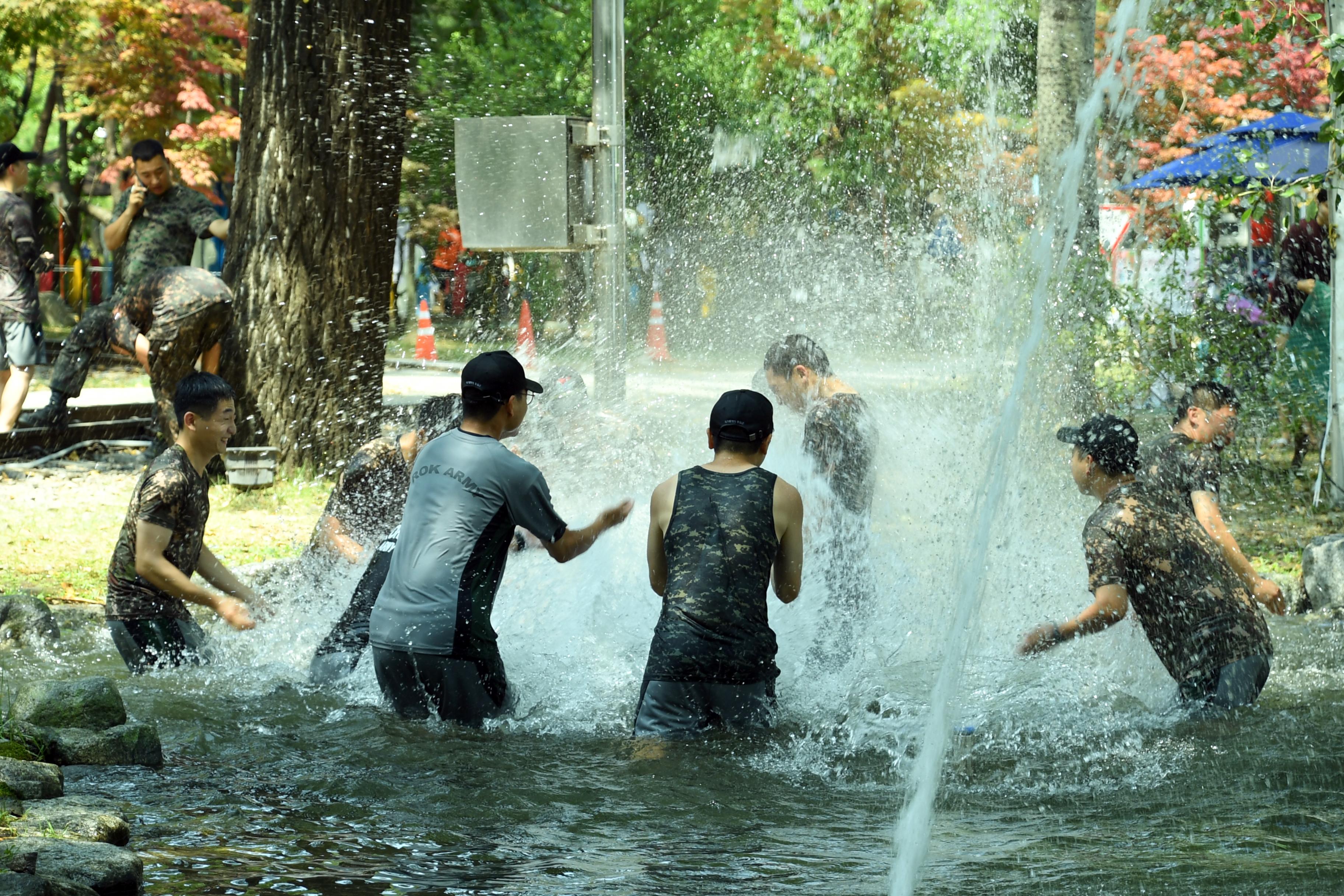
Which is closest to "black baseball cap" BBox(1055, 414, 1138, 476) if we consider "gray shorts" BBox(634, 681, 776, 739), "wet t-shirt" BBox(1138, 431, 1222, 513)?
"wet t-shirt" BBox(1138, 431, 1222, 513)

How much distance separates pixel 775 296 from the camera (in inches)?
742

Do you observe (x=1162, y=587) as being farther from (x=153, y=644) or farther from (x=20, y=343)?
(x=20, y=343)

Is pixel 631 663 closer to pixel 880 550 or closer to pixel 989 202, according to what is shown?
pixel 880 550

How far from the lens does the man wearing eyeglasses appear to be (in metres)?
6.12

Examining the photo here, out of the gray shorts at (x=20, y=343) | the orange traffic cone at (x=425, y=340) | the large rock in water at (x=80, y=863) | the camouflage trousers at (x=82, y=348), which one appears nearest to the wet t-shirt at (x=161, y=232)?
the camouflage trousers at (x=82, y=348)

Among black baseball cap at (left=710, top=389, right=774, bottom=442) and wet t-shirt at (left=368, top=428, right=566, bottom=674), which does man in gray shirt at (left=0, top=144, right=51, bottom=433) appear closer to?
wet t-shirt at (left=368, top=428, right=566, bottom=674)

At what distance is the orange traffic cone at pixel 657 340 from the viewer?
17828 millimetres

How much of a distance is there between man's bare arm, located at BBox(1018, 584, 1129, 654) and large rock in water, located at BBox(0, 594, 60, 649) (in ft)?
15.1

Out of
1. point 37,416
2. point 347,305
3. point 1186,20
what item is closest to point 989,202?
point 1186,20

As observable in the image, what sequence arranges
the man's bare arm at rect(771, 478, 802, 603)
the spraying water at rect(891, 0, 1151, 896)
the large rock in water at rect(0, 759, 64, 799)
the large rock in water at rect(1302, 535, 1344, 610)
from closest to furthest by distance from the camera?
1. the large rock in water at rect(0, 759, 64, 799)
2. the spraying water at rect(891, 0, 1151, 896)
3. the man's bare arm at rect(771, 478, 802, 603)
4. the large rock in water at rect(1302, 535, 1344, 610)

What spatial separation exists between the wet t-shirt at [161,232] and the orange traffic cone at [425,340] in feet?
34.0

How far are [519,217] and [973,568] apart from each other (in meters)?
3.39

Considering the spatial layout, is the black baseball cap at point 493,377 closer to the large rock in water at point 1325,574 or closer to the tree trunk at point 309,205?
the large rock in water at point 1325,574

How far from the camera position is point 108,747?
5.29 m
